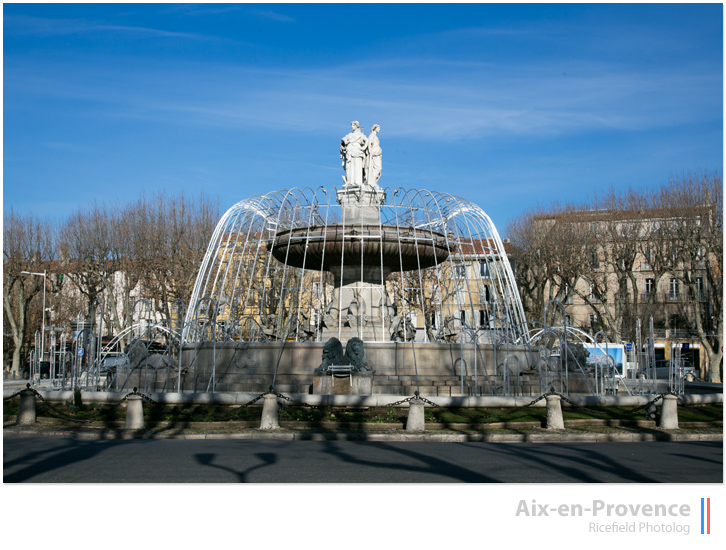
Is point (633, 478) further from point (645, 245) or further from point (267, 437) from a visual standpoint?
point (645, 245)

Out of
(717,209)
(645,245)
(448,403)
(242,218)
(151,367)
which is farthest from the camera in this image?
(645,245)

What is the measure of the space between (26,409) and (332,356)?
6508mm

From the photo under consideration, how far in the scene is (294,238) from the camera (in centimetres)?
2159

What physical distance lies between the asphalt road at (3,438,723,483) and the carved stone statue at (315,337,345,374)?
172 inches

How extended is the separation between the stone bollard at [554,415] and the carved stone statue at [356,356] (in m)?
4.57

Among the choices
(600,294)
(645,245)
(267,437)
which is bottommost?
(267,437)

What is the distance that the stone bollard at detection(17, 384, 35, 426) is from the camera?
577 inches

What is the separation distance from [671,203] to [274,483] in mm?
36688

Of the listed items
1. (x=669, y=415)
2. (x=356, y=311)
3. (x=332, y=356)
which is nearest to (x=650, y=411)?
(x=669, y=415)

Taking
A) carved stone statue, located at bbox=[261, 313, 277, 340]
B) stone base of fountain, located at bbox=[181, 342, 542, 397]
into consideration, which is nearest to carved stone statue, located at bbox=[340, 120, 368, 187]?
carved stone statue, located at bbox=[261, 313, 277, 340]

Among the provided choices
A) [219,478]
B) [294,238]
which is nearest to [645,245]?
[294,238]

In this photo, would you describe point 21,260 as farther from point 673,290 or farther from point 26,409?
point 673,290

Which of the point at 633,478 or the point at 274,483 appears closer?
the point at 274,483

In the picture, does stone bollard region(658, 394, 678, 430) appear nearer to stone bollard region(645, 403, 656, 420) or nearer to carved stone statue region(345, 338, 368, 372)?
stone bollard region(645, 403, 656, 420)
